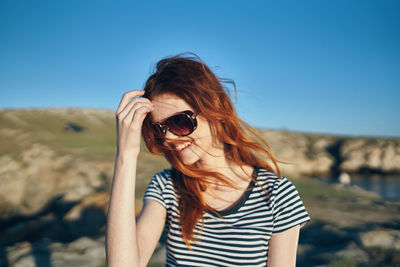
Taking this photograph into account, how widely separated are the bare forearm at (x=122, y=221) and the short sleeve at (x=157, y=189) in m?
0.42

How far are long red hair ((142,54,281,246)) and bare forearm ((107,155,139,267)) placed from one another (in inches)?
17.8

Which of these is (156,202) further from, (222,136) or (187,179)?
(222,136)

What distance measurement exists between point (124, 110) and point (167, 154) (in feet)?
2.33

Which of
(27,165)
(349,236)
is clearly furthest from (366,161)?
(27,165)

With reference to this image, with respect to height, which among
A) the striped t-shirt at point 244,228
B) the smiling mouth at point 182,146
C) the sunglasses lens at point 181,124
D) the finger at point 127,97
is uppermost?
the finger at point 127,97

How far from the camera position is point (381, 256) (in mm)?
3871

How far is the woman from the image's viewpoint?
1852mm

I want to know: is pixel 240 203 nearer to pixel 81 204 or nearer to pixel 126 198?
pixel 126 198

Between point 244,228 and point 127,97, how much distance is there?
1385 millimetres

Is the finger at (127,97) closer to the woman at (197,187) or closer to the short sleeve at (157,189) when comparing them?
the woman at (197,187)

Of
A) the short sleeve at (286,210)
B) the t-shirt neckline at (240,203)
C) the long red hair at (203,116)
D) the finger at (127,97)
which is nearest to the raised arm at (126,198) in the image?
the finger at (127,97)

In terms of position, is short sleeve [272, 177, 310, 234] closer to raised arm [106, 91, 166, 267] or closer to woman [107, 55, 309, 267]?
woman [107, 55, 309, 267]

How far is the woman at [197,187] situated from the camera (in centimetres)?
185

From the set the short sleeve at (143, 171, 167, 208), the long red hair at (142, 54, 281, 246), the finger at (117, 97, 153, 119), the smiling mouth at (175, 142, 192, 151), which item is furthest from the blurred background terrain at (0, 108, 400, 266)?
the finger at (117, 97, 153, 119)
